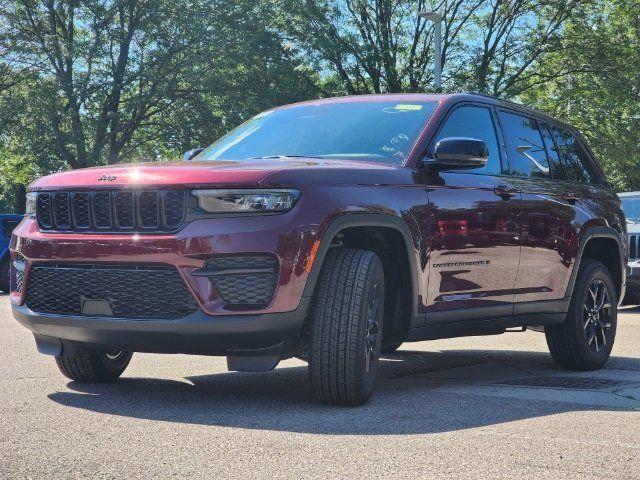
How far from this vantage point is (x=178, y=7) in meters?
28.1

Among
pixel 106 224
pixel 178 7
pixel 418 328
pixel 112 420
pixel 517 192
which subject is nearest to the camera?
pixel 112 420

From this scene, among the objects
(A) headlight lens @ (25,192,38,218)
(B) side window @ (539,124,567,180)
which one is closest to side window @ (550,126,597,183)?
(B) side window @ (539,124,567,180)

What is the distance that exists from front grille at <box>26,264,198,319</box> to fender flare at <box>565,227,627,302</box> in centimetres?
339

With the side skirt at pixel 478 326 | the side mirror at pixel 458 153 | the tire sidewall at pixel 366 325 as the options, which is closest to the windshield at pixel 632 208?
the side skirt at pixel 478 326

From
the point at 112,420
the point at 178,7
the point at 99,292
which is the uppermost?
the point at 178,7

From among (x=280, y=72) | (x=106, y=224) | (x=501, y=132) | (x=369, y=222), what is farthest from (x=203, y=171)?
(x=280, y=72)

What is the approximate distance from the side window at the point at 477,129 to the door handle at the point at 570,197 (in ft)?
2.55

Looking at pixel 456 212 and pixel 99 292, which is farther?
pixel 456 212

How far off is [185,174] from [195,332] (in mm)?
766

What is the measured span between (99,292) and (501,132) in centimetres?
315

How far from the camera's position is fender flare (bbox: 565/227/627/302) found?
7.31 m

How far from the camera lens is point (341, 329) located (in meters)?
5.05

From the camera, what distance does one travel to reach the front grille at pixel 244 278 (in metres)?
4.84

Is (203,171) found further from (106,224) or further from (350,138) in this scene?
(350,138)
